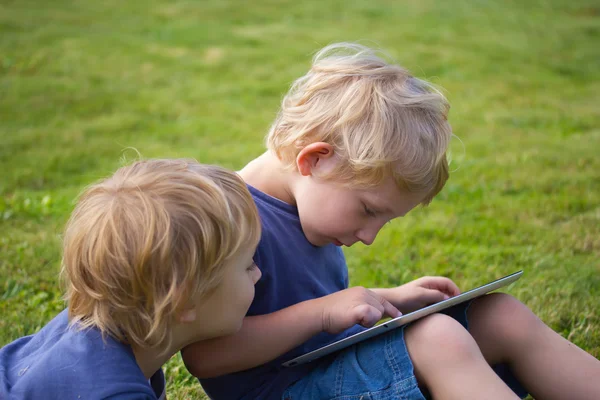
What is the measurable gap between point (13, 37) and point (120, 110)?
2547 mm

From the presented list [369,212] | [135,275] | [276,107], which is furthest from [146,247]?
[276,107]

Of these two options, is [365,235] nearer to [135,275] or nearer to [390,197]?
A: [390,197]

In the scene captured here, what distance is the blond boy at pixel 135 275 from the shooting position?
170cm

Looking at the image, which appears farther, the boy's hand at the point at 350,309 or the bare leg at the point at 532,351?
the bare leg at the point at 532,351

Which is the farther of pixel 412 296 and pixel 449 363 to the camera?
pixel 412 296

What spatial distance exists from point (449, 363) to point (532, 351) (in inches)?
17.1

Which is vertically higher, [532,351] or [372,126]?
[372,126]

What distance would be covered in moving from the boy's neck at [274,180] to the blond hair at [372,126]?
0.13 feet

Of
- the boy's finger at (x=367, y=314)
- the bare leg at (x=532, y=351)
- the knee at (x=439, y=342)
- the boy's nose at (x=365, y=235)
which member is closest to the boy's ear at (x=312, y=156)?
the boy's nose at (x=365, y=235)

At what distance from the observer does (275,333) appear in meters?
2.06

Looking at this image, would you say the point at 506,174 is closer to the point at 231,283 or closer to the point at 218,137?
the point at 218,137

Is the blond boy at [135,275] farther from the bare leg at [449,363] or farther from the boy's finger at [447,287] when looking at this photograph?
the boy's finger at [447,287]

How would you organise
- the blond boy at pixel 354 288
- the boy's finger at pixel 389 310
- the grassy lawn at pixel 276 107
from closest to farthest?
the blond boy at pixel 354 288
the boy's finger at pixel 389 310
the grassy lawn at pixel 276 107

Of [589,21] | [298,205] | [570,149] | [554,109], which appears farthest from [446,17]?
[298,205]
